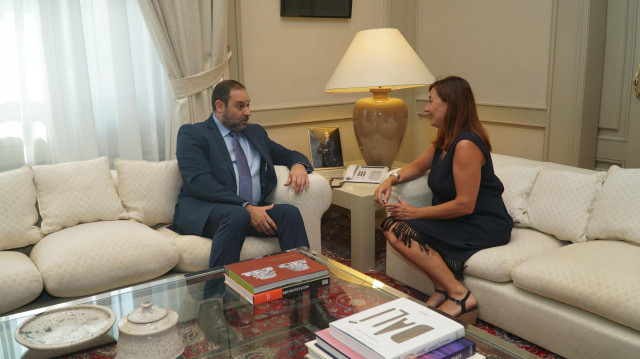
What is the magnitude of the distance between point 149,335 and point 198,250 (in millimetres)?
1156

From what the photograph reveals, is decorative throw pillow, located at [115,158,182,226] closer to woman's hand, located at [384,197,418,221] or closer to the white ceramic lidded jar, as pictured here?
woman's hand, located at [384,197,418,221]

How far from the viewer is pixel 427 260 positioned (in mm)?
2525

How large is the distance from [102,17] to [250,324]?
2.35 metres

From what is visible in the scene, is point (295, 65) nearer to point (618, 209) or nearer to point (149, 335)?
point (618, 209)

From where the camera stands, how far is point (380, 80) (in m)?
3.28

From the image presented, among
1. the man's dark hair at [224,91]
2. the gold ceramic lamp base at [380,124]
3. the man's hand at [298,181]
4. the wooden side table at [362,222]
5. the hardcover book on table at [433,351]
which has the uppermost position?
the man's dark hair at [224,91]

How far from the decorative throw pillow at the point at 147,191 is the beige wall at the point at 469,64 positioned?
1.18m

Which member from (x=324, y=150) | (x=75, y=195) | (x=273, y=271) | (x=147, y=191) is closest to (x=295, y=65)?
(x=324, y=150)

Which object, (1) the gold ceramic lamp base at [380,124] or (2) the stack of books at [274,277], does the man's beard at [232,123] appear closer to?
(1) the gold ceramic lamp base at [380,124]

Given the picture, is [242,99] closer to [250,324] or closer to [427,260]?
[427,260]

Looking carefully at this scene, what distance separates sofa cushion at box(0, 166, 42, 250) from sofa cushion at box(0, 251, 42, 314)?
9.3 inches

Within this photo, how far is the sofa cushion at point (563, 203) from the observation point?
8.19ft

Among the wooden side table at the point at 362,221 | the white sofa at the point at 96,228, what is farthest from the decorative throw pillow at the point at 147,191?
the wooden side table at the point at 362,221

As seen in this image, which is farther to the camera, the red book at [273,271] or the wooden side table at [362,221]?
the wooden side table at [362,221]
